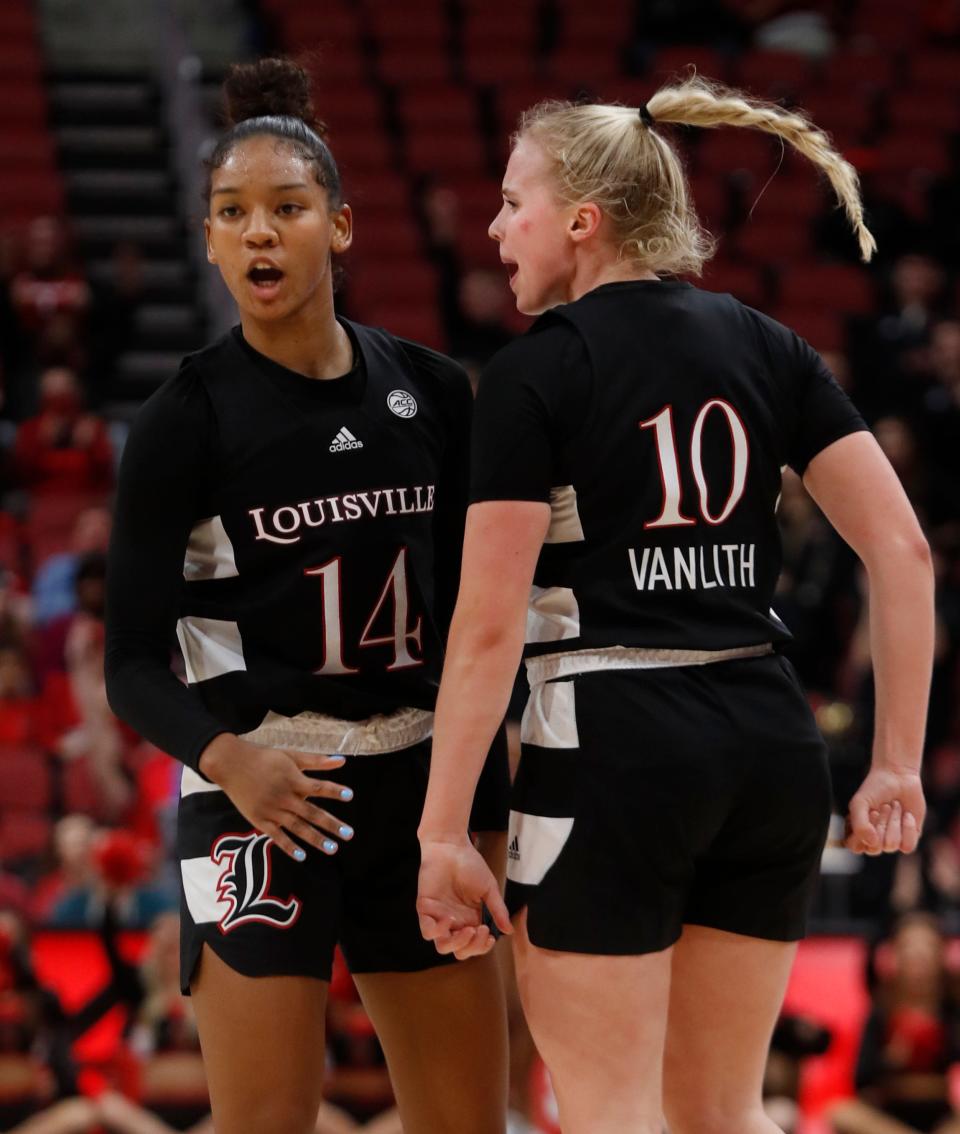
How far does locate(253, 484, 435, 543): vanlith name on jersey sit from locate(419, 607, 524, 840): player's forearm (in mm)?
371

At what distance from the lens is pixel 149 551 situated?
99.7 inches

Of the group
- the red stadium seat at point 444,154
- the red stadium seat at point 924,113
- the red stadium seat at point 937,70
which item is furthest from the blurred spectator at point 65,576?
the red stadium seat at point 937,70

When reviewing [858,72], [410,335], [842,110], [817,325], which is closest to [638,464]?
[410,335]

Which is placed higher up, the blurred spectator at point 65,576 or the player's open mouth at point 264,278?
the player's open mouth at point 264,278

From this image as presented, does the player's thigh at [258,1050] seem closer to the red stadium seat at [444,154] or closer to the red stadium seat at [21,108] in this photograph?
the red stadium seat at [444,154]

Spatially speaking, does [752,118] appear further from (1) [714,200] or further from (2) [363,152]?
(2) [363,152]

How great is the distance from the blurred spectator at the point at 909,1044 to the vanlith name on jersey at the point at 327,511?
11.4 ft

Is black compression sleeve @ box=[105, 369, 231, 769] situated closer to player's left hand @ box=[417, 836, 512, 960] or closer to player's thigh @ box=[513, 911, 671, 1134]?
player's left hand @ box=[417, 836, 512, 960]

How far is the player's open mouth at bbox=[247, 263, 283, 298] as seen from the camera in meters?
2.61

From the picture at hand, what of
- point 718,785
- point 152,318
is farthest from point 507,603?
point 152,318

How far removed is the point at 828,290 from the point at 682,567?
8880mm

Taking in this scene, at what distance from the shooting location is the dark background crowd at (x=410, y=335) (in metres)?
5.80

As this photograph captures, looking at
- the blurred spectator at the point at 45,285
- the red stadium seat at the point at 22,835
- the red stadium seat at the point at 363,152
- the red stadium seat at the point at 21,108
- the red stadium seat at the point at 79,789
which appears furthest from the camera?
the red stadium seat at the point at 21,108

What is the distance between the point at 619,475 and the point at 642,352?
0.58ft
